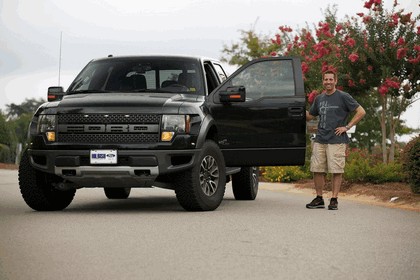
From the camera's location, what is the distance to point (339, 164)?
1223 centimetres

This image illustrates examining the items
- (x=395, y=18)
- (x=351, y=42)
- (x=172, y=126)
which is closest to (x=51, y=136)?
(x=172, y=126)

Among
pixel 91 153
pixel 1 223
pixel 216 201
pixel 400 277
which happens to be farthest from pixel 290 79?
pixel 400 277

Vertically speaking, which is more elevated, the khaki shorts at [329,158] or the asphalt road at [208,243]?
the khaki shorts at [329,158]

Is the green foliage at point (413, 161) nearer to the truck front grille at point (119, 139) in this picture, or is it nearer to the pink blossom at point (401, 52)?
the truck front grille at point (119, 139)

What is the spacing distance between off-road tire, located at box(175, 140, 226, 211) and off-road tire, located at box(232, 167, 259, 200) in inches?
98.1

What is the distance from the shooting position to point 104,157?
11.0m

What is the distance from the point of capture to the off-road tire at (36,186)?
11.5 m

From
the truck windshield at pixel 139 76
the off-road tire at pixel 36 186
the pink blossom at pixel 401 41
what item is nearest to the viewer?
the off-road tire at pixel 36 186

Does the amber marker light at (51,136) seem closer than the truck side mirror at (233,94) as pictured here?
Yes

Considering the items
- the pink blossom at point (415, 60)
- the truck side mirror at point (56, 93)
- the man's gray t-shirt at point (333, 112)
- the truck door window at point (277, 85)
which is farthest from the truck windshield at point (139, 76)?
the pink blossom at point (415, 60)

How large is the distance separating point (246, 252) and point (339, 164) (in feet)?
15.5

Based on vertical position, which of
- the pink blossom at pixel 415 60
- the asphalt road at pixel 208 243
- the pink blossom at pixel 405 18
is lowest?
the asphalt road at pixel 208 243

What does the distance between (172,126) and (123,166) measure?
2.72ft

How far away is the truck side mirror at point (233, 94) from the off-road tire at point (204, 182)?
67cm
